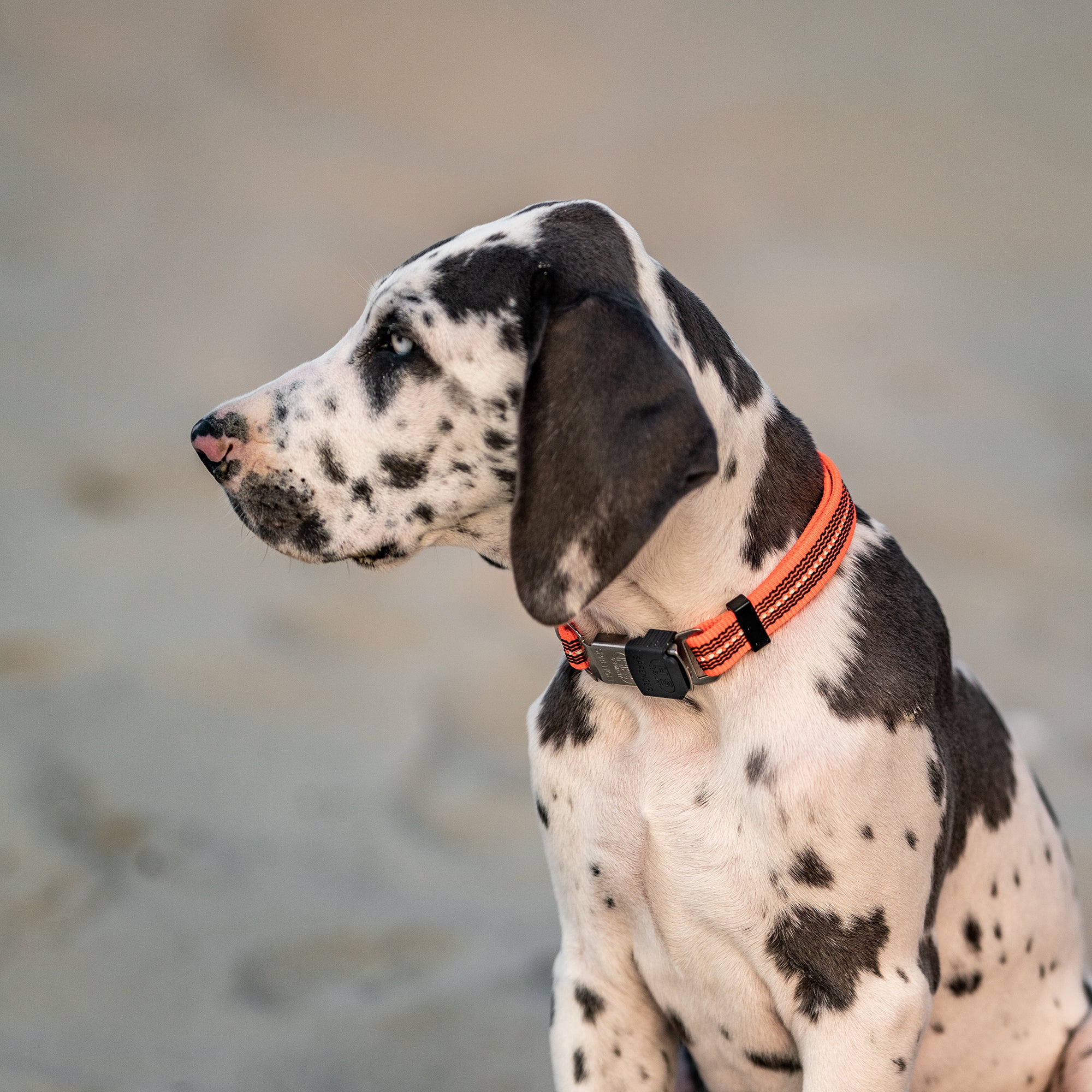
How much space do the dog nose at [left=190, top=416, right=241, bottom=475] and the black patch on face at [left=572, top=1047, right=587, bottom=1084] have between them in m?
1.23

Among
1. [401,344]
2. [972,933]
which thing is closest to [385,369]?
[401,344]

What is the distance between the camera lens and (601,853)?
2191mm

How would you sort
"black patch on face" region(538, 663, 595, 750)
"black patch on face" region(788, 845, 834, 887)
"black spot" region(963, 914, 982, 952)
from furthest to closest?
"black spot" region(963, 914, 982, 952), "black patch on face" region(538, 663, 595, 750), "black patch on face" region(788, 845, 834, 887)

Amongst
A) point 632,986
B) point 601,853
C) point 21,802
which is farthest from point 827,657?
point 21,802

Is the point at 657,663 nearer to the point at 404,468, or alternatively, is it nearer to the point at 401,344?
the point at 404,468

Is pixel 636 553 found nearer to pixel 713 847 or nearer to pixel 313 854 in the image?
pixel 713 847

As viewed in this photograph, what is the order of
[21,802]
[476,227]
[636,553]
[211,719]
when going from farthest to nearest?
[211,719], [21,802], [476,227], [636,553]

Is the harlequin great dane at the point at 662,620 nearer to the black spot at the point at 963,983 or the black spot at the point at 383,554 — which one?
the black spot at the point at 383,554

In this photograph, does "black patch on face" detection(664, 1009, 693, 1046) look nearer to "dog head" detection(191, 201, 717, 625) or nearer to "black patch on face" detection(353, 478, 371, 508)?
"dog head" detection(191, 201, 717, 625)

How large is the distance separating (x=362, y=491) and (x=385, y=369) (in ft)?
0.68

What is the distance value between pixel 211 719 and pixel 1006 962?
283 centimetres

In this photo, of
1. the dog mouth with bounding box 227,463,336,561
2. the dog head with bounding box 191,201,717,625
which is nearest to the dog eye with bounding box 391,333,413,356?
the dog head with bounding box 191,201,717,625

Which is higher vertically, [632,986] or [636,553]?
[636,553]

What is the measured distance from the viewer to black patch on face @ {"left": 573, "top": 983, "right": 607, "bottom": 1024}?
2338mm
